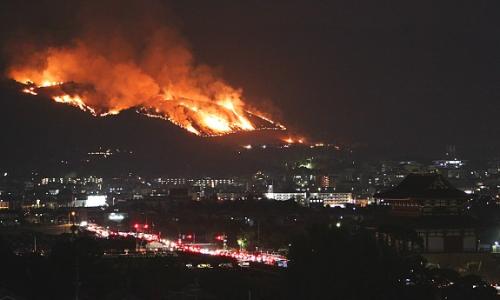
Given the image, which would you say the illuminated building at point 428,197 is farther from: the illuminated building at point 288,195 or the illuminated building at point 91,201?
the illuminated building at point 91,201

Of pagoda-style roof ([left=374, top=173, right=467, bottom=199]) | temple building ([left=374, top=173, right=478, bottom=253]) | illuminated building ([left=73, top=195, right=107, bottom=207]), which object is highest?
illuminated building ([left=73, top=195, right=107, bottom=207])

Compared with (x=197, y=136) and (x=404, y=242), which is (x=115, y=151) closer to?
(x=197, y=136)

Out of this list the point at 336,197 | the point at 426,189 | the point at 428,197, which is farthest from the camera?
the point at 336,197

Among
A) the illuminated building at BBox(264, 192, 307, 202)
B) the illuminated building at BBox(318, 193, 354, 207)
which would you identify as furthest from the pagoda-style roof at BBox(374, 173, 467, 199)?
the illuminated building at BBox(318, 193, 354, 207)

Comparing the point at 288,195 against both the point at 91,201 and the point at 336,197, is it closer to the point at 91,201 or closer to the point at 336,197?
the point at 336,197

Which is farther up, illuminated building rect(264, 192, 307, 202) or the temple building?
illuminated building rect(264, 192, 307, 202)

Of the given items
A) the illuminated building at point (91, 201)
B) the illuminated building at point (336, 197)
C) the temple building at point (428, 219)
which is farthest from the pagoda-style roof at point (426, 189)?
the illuminated building at point (336, 197)

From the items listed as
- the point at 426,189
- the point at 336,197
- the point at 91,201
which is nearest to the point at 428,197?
the point at 426,189

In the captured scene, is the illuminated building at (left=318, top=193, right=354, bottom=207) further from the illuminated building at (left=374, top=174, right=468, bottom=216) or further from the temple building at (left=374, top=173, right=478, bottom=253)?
the illuminated building at (left=374, top=174, right=468, bottom=216)
